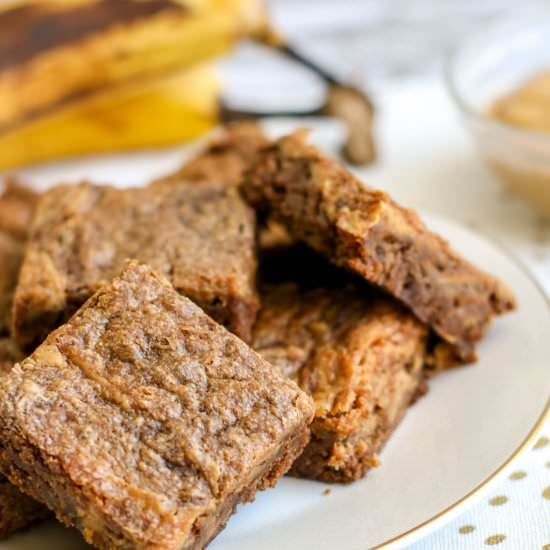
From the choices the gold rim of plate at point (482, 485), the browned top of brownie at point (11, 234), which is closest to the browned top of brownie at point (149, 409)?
the gold rim of plate at point (482, 485)

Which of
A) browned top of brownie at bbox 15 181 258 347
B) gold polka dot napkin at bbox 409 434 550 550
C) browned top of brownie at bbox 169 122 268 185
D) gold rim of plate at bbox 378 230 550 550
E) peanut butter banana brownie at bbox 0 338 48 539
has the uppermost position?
browned top of brownie at bbox 15 181 258 347

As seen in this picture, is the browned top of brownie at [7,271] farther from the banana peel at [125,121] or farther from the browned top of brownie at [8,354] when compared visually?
the banana peel at [125,121]

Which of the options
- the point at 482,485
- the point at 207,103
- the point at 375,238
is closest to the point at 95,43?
the point at 207,103

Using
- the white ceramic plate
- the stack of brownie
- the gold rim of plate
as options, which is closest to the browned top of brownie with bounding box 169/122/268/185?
the stack of brownie

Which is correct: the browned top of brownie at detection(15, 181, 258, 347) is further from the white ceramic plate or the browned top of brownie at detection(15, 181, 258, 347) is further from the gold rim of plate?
the gold rim of plate

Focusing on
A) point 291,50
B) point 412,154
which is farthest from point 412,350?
point 291,50

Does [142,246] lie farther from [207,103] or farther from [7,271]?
[207,103]

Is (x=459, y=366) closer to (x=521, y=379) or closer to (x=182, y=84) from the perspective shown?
(x=521, y=379)
